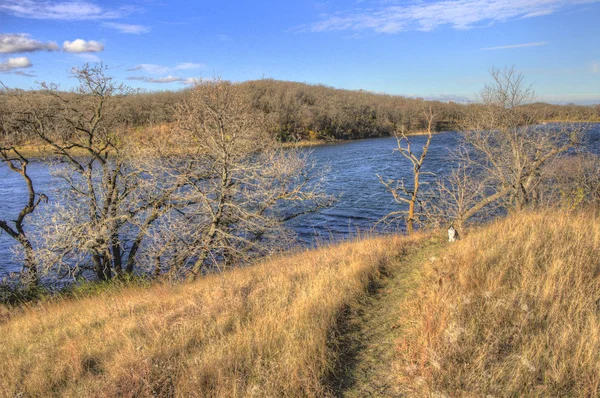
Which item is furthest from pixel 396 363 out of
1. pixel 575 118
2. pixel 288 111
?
pixel 288 111

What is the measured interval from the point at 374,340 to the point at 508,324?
4.67ft

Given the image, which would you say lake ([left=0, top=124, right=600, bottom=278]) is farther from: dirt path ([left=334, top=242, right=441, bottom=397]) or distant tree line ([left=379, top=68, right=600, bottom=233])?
dirt path ([left=334, top=242, right=441, bottom=397])

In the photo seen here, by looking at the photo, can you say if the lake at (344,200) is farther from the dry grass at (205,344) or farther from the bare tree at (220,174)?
the dry grass at (205,344)

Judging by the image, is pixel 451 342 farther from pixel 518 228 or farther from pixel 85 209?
pixel 85 209

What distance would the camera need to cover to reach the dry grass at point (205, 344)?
12.1 ft

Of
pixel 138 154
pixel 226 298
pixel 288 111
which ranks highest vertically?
pixel 288 111

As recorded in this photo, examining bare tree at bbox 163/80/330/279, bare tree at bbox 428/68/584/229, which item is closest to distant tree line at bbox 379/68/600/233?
bare tree at bbox 428/68/584/229

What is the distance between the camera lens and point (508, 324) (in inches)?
153

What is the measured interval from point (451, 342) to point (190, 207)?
36.7 feet

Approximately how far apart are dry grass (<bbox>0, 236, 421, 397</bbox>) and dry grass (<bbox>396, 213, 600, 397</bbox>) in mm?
1016

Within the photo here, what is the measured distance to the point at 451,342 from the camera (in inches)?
144

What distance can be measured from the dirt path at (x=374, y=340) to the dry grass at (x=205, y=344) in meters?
0.19

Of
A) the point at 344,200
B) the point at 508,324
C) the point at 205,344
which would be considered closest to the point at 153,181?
the point at 205,344

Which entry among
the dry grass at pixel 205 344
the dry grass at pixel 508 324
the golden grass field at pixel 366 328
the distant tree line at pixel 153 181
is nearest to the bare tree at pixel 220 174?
the distant tree line at pixel 153 181
